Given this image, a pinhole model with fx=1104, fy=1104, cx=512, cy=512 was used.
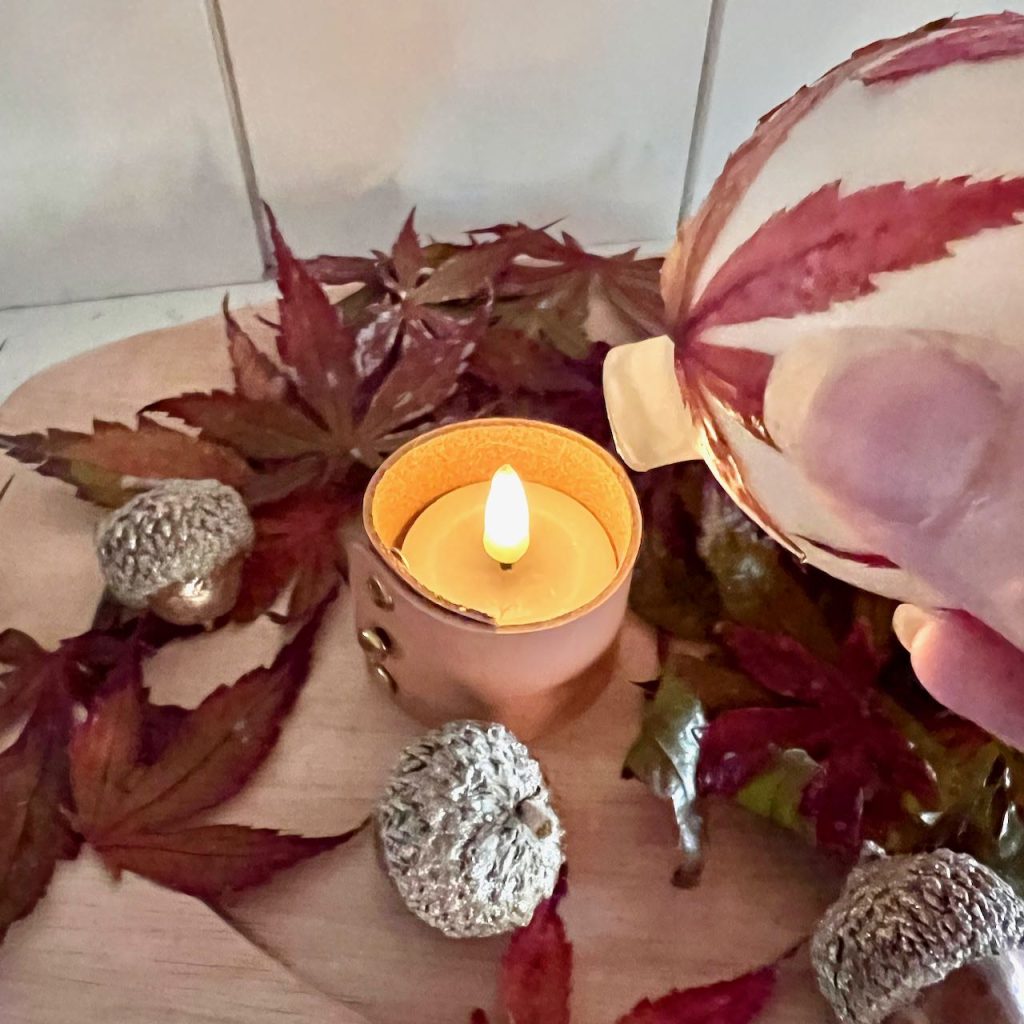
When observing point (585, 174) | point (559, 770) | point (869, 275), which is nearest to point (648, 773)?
point (559, 770)

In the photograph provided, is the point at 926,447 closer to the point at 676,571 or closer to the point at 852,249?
the point at 852,249

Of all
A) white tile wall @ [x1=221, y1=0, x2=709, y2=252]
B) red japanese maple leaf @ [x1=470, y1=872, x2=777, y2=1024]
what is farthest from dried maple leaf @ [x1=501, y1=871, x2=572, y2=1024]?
white tile wall @ [x1=221, y1=0, x2=709, y2=252]

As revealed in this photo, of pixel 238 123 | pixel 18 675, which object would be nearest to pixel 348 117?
pixel 238 123

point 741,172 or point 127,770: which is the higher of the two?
point 741,172

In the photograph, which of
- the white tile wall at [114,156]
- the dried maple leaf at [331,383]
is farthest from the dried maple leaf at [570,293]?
the white tile wall at [114,156]

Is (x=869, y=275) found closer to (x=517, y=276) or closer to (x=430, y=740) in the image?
(x=430, y=740)

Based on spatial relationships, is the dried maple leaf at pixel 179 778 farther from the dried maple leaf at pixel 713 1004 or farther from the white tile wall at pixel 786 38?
the white tile wall at pixel 786 38
